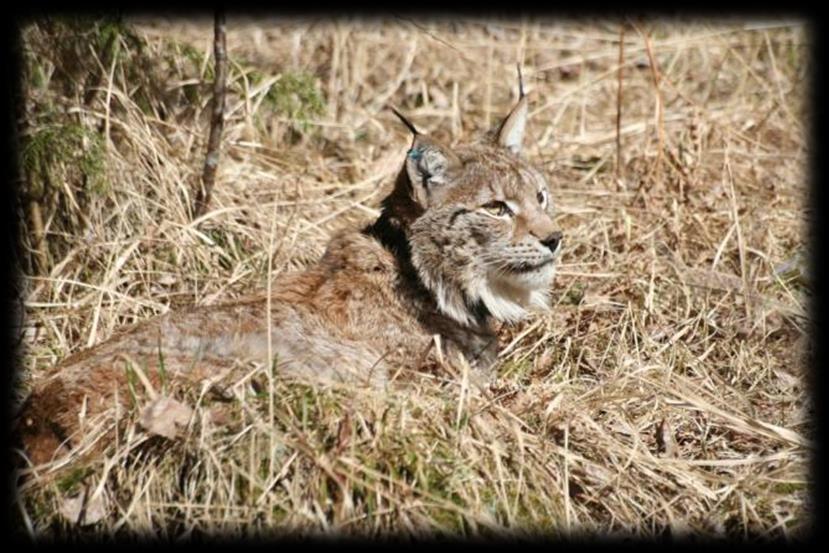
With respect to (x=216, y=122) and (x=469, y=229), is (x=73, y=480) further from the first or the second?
(x=216, y=122)

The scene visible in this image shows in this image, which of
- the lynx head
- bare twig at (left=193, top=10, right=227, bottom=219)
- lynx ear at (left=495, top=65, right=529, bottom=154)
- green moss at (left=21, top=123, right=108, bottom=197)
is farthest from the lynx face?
green moss at (left=21, top=123, right=108, bottom=197)

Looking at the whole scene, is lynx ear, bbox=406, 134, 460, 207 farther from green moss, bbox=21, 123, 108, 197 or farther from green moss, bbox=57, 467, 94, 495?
green moss, bbox=57, 467, 94, 495

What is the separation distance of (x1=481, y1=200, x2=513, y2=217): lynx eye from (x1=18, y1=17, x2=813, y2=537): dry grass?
75 centimetres

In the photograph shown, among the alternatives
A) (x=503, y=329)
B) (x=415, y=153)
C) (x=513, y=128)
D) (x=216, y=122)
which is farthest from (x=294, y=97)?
(x=503, y=329)

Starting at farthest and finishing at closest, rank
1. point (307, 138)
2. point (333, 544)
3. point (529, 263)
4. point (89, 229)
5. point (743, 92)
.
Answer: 1. point (743, 92)
2. point (307, 138)
3. point (89, 229)
4. point (529, 263)
5. point (333, 544)

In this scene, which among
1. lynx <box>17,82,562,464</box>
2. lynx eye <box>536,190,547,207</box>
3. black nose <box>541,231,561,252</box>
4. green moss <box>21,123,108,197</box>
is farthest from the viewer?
green moss <box>21,123,108,197</box>

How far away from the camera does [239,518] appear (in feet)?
14.3

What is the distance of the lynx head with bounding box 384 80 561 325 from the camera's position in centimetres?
581

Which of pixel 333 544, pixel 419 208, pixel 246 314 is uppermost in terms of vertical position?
pixel 419 208

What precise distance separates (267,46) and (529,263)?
435 centimetres

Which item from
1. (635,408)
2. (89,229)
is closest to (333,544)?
(635,408)

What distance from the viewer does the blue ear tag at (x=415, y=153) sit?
5.81 m

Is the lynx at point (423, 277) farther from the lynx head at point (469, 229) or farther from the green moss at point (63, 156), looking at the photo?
the green moss at point (63, 156)

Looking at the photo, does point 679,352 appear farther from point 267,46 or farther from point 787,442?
point 267,46
